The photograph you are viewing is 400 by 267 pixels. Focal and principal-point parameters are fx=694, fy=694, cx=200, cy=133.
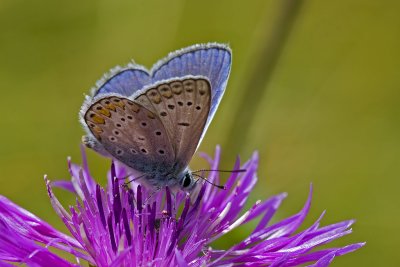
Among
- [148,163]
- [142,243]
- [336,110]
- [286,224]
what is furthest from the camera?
[336,110]

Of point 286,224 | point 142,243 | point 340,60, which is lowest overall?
point 142,243

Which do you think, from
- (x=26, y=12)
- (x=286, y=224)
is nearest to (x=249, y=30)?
(x=26, y=12)

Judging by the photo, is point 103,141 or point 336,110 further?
point 336,110

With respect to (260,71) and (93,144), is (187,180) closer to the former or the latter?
(93,144)

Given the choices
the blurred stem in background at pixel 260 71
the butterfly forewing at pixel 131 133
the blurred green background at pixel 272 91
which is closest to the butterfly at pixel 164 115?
the butterfly forewing at pixel 131 133

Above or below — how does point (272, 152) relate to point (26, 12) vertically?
below

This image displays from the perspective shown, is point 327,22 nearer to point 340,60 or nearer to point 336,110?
point 340,60
